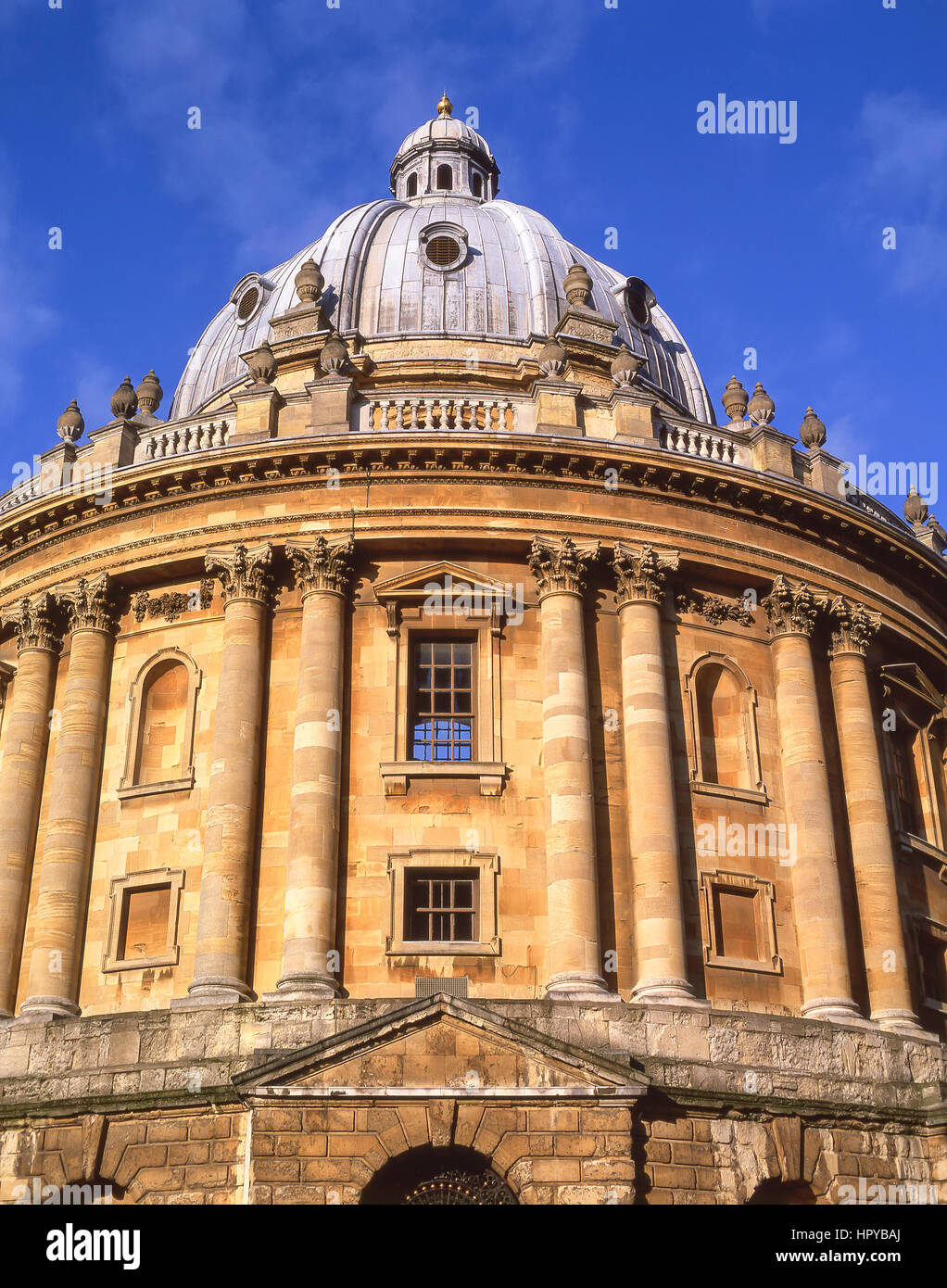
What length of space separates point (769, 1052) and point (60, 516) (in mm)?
18985

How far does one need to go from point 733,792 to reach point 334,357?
1330 cm

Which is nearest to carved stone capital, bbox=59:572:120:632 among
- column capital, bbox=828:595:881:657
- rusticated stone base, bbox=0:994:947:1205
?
rusticated stone base, bbox=0:994:947:1205

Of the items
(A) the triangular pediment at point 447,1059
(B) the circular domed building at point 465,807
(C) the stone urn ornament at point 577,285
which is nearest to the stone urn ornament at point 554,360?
(B) the circular domed building at point 465,807

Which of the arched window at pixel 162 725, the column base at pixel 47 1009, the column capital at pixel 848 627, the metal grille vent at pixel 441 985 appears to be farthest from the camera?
the column capital at pixel 848 627

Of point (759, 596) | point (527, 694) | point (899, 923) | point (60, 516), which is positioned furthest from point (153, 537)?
point (899, 923)

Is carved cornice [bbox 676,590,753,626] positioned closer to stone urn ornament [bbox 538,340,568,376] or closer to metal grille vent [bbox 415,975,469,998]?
stone urn ornament [bbox 538,340,568,376]

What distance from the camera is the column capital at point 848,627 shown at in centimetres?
3409

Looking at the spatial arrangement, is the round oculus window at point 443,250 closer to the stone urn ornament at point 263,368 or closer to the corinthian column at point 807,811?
the stone urn ornament at point 263,368

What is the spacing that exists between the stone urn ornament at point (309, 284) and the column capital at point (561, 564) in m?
11.8

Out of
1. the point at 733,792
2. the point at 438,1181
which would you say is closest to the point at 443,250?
the point at 733,792

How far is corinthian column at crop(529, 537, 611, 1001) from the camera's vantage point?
91.9 feet

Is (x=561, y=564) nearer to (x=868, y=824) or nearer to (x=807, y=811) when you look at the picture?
(x=807, y=811)

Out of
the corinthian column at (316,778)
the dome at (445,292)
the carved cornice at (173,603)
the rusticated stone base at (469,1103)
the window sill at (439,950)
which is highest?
the dome at (445,292)

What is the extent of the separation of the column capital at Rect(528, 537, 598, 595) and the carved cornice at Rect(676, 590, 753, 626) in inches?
98.9
